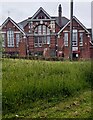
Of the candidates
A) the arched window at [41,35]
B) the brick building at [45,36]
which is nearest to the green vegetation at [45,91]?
the brick building at [45,36]

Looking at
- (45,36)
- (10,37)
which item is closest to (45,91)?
(45,36)

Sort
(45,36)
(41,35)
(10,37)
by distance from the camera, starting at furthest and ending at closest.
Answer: (10,37) < (45,36) < (41,35)

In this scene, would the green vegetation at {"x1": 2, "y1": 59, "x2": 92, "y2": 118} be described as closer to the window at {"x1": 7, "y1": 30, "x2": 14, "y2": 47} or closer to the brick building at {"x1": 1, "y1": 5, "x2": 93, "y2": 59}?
the brick building at {"x1": 1, "y1": 5, "x2": 93, "y2": 59}

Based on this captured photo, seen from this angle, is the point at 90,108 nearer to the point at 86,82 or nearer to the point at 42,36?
the point at 86,82

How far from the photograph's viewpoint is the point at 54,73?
7691mm

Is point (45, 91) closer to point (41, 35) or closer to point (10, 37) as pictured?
point (41, 35)

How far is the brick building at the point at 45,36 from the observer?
29.4 metres

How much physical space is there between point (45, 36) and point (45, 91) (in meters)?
23.7

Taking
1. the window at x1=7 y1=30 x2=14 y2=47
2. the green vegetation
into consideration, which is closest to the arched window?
the window at x1=7 y1=30 x2=14 y2=47

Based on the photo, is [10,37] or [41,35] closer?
[41,35]

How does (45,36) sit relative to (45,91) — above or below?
above

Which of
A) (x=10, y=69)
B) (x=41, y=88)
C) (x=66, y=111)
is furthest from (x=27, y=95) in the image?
(x=10, y=69)

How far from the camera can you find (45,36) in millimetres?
29719

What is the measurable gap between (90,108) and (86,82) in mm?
2368
